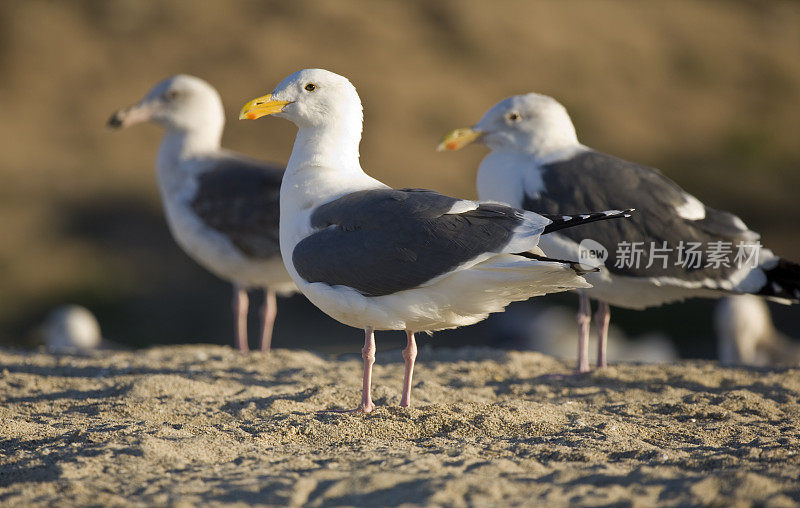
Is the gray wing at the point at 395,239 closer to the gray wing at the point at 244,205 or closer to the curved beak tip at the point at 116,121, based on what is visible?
the gray wing at the point at 244,205

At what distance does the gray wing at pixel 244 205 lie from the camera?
7.75m

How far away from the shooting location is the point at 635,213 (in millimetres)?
6508

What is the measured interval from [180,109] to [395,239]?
487 centimetres

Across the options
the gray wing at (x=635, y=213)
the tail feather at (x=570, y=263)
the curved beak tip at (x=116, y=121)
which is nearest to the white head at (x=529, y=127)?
the gray wing at (x=635, y=213)

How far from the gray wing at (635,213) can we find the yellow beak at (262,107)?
2.07m

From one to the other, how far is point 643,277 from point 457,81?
15.9 meters

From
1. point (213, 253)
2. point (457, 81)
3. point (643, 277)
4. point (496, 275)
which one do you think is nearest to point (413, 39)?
point (457, 81)

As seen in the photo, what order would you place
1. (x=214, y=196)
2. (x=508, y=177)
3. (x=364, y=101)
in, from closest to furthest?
(x=508, y=177)
(x=214, y=196)
(x=364, y=101)

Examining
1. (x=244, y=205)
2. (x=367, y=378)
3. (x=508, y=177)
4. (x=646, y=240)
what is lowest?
(x=367, y=378)

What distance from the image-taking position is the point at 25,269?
14688 millimetres

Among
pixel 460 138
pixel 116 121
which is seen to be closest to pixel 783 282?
pixel 460 138

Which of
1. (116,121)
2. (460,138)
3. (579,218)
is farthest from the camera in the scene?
(116,121)

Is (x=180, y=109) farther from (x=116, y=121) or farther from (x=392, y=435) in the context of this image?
(x=392, y=435)

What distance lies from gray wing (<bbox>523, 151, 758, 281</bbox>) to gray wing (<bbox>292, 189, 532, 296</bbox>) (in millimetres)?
1860
